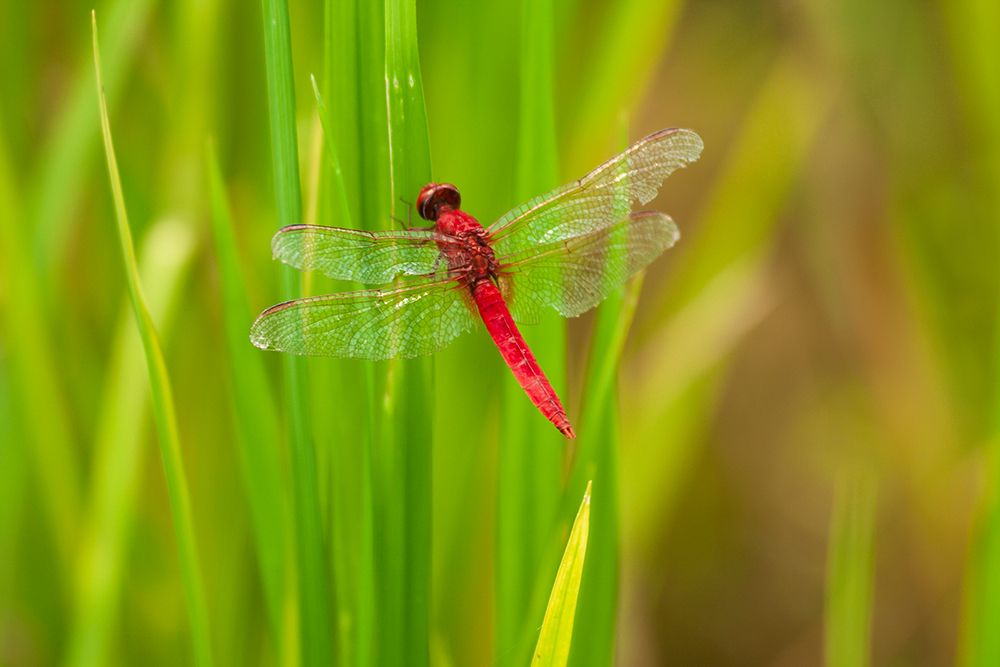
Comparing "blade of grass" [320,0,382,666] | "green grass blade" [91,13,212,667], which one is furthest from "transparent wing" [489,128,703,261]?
"green grass blade" [91,13,212,667]

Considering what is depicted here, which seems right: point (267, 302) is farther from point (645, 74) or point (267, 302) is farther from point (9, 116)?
point (645, 74)

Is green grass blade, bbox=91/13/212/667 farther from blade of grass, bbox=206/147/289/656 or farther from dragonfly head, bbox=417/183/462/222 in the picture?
dragonfly head, bbox=417/183/462/222

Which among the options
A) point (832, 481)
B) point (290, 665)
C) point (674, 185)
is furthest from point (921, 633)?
point (290, 665)

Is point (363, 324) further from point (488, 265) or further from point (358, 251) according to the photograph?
point (488, 265)

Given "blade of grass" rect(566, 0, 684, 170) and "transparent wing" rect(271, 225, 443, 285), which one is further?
"blade of grass" rect(566, 0, 684, 170)

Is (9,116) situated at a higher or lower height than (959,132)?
higher

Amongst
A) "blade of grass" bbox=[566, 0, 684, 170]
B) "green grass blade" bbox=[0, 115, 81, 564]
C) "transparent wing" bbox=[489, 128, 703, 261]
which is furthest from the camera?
"blade of grass" bbox=[566, 0, 684, 170]

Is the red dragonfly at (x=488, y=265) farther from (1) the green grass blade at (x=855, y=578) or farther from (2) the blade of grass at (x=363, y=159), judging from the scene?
(1) the green grass blade at (x=855, y=578)

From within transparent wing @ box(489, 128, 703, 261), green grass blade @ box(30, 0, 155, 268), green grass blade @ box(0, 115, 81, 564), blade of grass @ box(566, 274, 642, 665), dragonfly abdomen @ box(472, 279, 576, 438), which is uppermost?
green grass blade @ box(30, 0, 155, 268)
